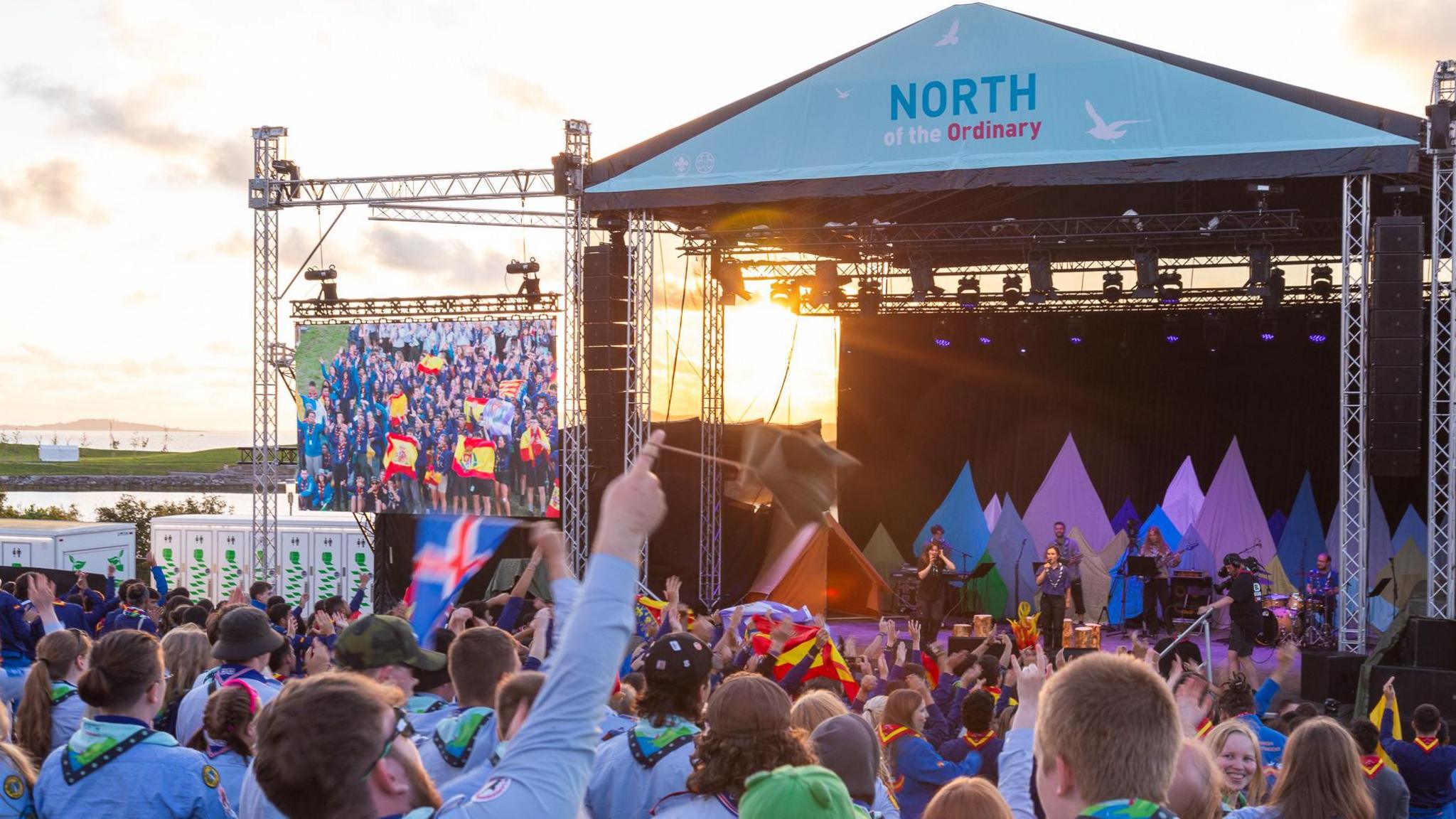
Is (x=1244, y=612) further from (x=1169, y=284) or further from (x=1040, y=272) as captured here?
(x=1040, y=272)

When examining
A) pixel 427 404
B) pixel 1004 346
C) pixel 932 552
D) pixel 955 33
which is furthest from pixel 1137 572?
pixel 427 404

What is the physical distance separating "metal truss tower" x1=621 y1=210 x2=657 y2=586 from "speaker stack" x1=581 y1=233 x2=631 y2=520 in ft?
0.28

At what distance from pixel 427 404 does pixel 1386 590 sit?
47.1 ft

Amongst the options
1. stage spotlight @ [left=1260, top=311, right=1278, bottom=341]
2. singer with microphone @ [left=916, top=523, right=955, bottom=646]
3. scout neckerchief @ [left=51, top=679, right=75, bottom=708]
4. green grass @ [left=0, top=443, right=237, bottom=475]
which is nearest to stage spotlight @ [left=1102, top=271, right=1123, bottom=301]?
stage spotlight @ [left=1260, top=311, right=1278, bottom=341]

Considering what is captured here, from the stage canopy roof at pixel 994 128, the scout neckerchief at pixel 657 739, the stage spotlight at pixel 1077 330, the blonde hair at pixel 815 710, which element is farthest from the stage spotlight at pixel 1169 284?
the scout neckerchief at pixel 657 739

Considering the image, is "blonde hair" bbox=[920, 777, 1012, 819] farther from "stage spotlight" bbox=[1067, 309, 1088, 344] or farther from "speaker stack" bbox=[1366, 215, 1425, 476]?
"stage spotlight" bbox=[1067, 309, 1088, 344]

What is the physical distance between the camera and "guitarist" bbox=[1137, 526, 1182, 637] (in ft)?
60.6

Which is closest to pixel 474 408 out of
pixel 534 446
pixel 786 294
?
pixel 534 446

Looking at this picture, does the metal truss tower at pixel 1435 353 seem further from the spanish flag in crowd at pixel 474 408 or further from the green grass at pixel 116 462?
the green grass at pixel 116 462

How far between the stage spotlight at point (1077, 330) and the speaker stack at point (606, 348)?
8.00 m

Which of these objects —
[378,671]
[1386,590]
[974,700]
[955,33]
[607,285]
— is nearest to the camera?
[378,671]

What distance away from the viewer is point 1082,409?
21.7 meters

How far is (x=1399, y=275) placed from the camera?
1254 centimetres

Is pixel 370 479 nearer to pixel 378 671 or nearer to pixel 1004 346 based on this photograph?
pixel 1004 346
